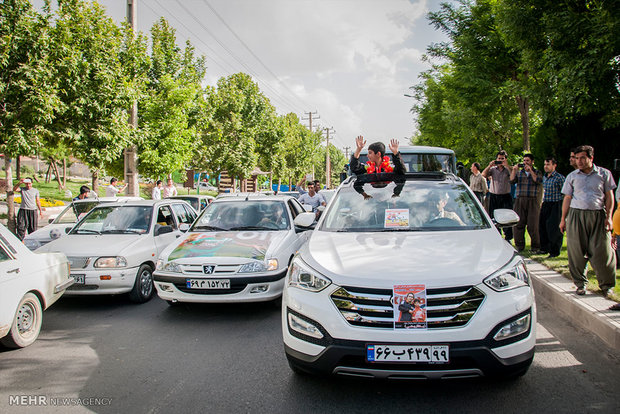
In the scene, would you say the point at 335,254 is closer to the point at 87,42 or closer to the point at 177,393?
the point at 177,393

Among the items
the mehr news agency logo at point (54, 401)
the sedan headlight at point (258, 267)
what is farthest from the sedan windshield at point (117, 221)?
the mehr news agency logo at point (54, 401)

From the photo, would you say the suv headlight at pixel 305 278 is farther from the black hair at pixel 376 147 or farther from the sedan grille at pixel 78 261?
the sedan grille at pixel 78 261

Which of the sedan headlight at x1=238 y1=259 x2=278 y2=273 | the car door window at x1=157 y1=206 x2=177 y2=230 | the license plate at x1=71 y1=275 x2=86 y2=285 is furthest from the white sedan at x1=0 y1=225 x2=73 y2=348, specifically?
the car door window at x1=157 y1=206 x2=177 y2=230

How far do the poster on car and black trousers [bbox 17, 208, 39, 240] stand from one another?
11.9 m

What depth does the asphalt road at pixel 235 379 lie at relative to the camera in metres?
3.15

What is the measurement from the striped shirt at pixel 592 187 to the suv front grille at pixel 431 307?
3503 mm

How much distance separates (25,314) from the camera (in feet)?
15.2

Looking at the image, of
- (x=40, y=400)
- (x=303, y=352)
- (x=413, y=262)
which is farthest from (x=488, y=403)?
(x=40, y=400)

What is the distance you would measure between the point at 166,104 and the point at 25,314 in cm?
1316

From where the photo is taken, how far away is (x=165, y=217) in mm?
7969

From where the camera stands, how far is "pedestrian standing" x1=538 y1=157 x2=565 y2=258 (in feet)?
26.1

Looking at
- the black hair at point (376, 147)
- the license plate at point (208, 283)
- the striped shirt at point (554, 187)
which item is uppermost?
the black hair at point (376, 147)

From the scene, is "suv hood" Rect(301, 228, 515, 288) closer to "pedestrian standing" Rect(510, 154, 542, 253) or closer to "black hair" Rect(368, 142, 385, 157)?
"black hair" Rect(368, 142, 385, 157)

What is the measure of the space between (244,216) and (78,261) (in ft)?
7.97
